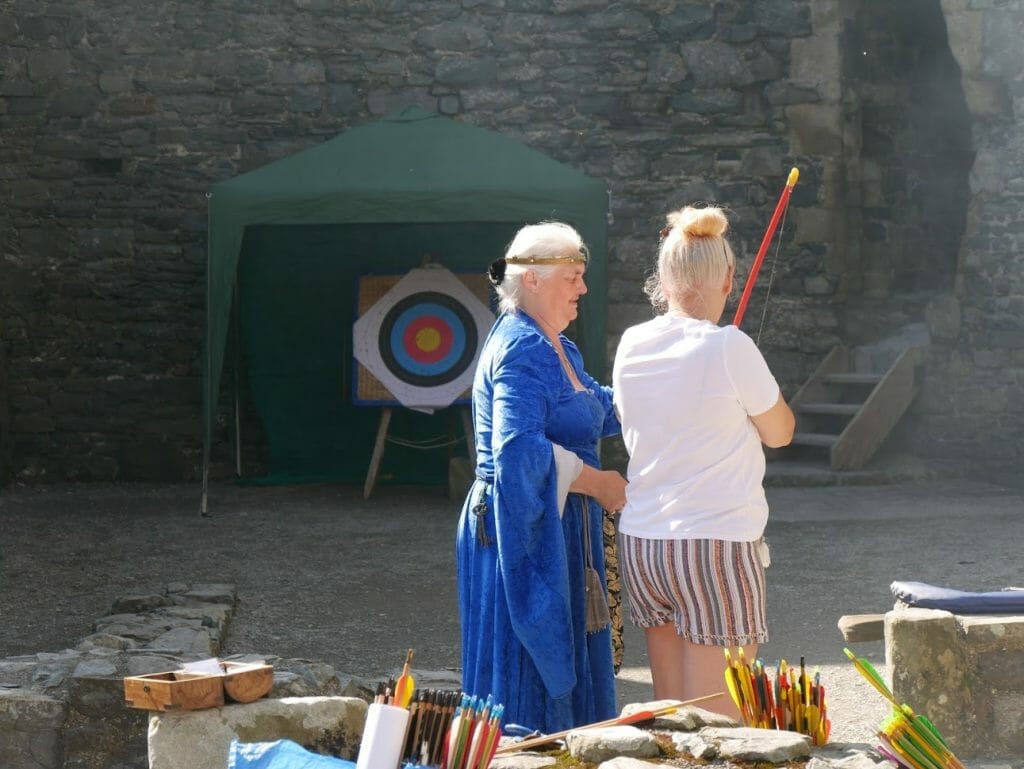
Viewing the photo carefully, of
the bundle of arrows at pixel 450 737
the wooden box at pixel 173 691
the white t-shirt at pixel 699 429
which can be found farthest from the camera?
the white t-shirt at pixel 699 429

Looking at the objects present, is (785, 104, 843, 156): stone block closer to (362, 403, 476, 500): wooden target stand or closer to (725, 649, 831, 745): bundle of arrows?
(362, 403, 476, 500): wooden target stand

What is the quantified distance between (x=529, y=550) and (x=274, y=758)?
2.81ft

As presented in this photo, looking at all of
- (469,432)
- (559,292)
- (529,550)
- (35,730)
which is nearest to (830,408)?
(469,432)

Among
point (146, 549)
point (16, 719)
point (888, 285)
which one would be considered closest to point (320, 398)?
point (146, 549)

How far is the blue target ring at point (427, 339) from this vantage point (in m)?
8.70

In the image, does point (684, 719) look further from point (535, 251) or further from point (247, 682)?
point (535, 251)

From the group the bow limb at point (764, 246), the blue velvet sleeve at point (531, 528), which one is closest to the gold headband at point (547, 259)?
the blue velvet sleeve at point (531, 528)

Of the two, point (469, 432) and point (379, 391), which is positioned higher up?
point (379, 391)

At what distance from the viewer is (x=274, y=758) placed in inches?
104

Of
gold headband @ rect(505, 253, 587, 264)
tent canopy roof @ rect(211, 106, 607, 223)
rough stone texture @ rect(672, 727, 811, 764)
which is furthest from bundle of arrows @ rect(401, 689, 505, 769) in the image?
tent canopy roof @ rect(211, 106, 607, 223)

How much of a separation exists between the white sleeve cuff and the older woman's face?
285mm

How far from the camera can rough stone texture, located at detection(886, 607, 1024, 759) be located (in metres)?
3.55

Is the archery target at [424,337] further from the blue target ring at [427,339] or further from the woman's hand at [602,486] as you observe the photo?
the woman's hand at [602,486]

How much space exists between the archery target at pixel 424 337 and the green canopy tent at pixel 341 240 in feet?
1.00
